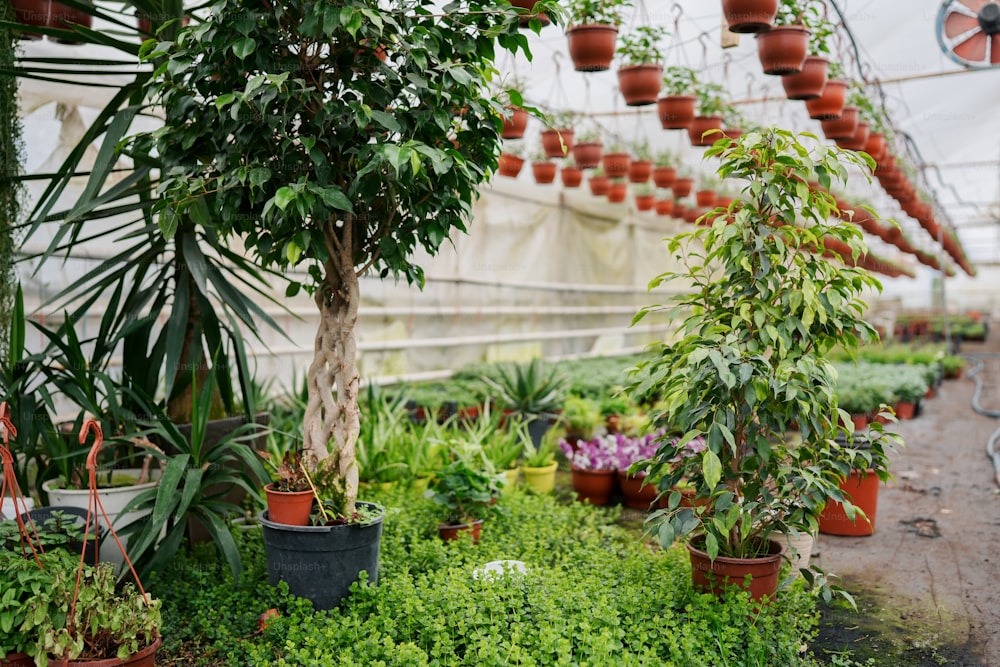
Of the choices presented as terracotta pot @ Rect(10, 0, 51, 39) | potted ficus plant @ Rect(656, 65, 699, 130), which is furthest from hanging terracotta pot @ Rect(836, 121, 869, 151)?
terracotta pot @ Rect(10, 0, 51, 39)

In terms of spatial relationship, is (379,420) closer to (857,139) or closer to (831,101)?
(831,101)

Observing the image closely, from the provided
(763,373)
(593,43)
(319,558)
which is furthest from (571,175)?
(319,558)

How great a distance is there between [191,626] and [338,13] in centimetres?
209

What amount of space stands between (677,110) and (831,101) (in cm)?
97

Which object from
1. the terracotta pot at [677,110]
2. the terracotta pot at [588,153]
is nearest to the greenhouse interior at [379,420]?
the terracotta pot at [677,110]

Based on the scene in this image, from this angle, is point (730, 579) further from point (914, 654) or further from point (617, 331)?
point (617, 331)

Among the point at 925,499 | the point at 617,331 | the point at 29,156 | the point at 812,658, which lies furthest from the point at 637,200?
the point at 812,658

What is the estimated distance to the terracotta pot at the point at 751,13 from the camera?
144 inches

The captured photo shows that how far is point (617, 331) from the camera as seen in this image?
10.2 m

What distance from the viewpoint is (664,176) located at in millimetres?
8172

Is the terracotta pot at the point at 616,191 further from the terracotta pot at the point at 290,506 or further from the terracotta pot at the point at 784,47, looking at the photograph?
the terracotta pot at the point at 290,506

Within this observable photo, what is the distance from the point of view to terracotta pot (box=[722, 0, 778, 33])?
144 inches

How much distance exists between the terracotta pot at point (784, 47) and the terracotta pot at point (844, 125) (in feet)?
5.97

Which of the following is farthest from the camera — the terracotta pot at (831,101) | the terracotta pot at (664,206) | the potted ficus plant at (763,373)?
the terracotta pot at (664,206)
